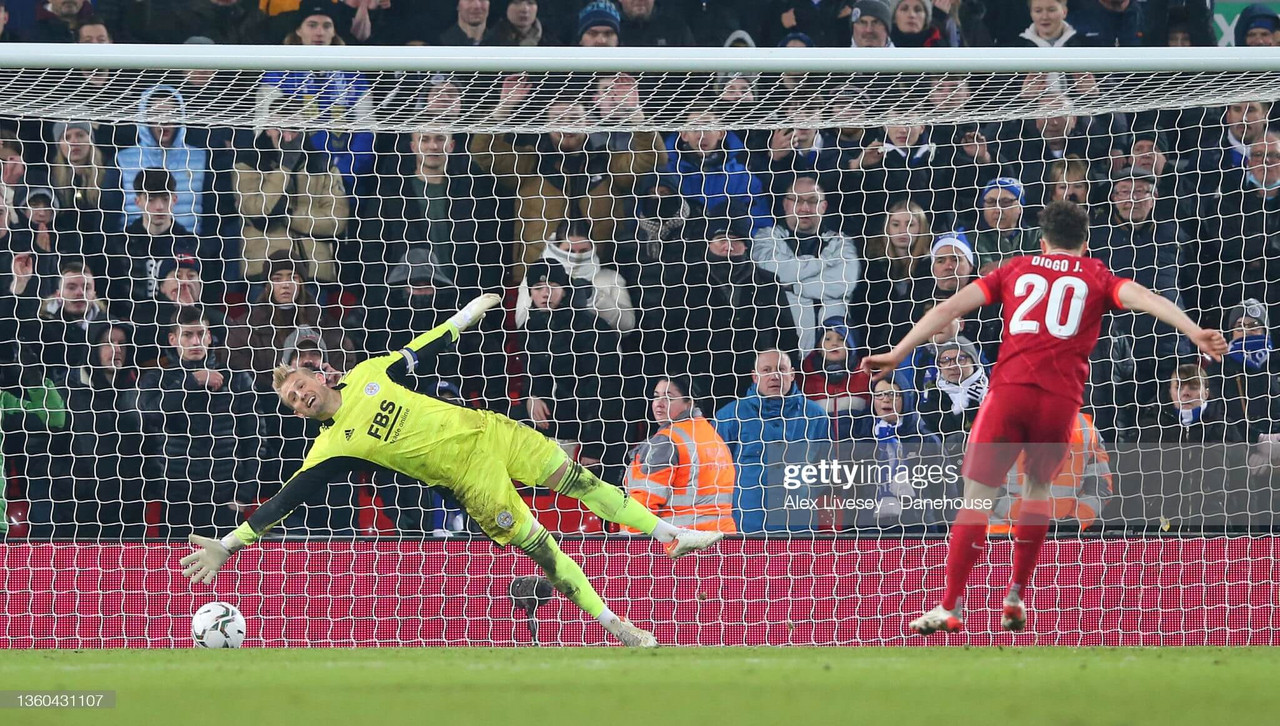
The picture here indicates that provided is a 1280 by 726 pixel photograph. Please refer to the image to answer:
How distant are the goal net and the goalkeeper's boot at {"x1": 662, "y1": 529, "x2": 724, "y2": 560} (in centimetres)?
71

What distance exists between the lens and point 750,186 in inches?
301

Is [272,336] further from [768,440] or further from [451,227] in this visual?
[768,440]

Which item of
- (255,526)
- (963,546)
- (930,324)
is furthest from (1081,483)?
(255,526)

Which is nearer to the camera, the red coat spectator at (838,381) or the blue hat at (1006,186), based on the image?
the red coat spectator at (838,381)

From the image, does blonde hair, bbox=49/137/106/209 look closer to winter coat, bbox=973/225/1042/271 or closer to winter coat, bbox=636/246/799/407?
winter coat, bbox=636/246/799/407

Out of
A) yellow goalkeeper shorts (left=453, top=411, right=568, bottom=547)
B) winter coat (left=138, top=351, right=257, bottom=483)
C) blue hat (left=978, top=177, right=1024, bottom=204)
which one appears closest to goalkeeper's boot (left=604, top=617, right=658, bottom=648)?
yellow goalkeeper shorts (left=453, top=411, right=568, bottom=547)

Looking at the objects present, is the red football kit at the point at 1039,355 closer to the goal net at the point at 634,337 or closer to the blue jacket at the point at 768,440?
the goal net at the point at 634,337

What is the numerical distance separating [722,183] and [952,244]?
1.27 metres

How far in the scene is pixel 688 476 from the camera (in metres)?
6.91

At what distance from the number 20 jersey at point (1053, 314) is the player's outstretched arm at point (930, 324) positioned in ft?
0.26

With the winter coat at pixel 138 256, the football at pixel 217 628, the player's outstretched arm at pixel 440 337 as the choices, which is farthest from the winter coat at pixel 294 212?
the football at pixel 217 628

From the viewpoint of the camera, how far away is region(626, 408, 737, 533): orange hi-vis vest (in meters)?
6.92

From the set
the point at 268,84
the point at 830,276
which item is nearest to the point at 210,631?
the point at 268,84

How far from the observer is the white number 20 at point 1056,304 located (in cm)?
484
